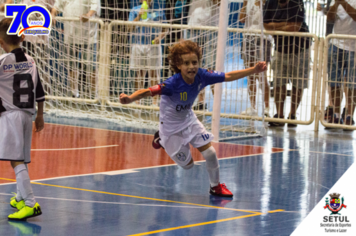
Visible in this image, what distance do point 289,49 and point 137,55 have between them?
108 inches

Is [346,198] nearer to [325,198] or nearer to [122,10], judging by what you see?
[325,198]

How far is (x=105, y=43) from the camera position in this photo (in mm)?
10602

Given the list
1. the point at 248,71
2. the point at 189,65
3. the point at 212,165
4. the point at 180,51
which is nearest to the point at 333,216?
the point at 212,165

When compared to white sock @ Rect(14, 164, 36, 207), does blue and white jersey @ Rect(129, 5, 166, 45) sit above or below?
above

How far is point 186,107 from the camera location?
201 inches

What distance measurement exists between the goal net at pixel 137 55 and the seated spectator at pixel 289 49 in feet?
1.08

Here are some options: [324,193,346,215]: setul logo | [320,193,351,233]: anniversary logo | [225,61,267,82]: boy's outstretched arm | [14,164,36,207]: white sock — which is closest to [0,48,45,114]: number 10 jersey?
[14,164,36,207]: white sock

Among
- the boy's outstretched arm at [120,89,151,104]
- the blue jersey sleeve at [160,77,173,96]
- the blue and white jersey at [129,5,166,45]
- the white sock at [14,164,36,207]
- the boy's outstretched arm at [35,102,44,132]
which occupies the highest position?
the blue and white jersey at [129,5,166,45]

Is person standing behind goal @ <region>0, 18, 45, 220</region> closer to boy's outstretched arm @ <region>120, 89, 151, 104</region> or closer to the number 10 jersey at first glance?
the number 10 jersey

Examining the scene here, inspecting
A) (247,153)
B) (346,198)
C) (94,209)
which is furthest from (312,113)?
(94,209)

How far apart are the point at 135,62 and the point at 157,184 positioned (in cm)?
521

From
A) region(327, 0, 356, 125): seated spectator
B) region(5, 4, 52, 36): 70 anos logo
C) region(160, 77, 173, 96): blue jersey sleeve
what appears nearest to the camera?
region(160, 77, 173, 96): blue jersey sleeve

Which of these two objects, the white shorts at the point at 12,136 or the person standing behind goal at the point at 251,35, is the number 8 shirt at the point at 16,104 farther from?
the person standing behind goal at the point at 251,35

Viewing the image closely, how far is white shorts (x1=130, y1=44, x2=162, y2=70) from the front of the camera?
32.6ft
